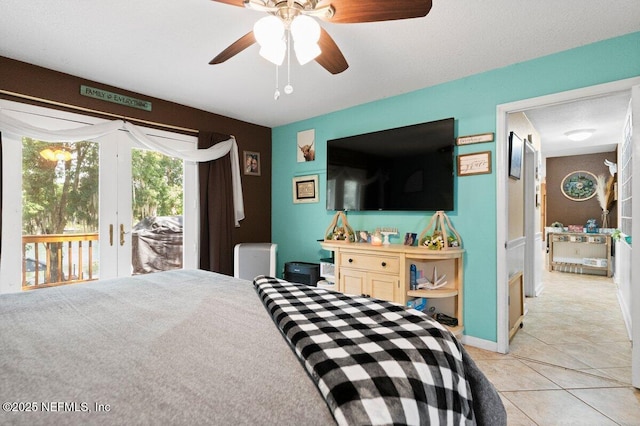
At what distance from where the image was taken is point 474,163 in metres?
2.81

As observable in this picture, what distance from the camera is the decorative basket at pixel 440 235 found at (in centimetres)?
279

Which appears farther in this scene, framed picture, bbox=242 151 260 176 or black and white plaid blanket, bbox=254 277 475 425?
framed picture, bbox=242 151 260 176

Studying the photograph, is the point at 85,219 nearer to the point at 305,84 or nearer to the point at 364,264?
the point at 305,84

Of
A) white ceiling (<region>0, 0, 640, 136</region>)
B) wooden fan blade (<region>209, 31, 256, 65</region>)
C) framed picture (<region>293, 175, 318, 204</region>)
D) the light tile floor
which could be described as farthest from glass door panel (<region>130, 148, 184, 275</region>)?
the light tile floor

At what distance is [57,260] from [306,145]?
9.21ft

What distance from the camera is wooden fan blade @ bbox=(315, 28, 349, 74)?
5.79 ft

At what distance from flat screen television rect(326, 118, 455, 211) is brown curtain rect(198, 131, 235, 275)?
4.16ft

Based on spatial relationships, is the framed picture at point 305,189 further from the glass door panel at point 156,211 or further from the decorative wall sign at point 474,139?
the decorative wall sign at point 474,139

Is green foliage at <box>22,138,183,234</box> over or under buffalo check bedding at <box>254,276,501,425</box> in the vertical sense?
over

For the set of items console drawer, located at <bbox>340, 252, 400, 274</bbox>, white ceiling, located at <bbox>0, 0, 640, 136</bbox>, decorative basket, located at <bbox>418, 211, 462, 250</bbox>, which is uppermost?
white ceiling, located at <bbox>0, 0, 640, 136</bbox>

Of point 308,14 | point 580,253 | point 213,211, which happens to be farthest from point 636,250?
point 580,253

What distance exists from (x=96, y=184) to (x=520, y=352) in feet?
13.3

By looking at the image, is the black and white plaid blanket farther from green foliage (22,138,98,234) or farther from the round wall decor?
the round wall decor

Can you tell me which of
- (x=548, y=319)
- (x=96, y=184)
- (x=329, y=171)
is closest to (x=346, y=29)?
(x=329, y=171)
